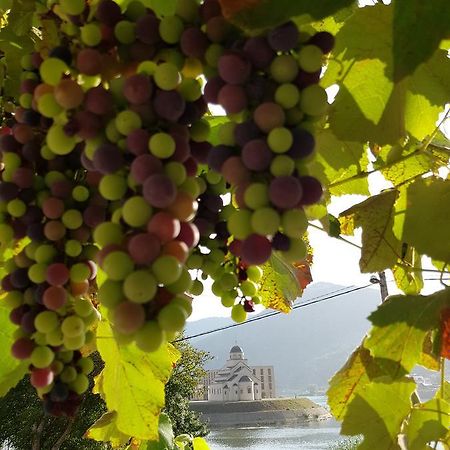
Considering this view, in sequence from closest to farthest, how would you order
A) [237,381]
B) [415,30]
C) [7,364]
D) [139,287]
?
[139,287] < [415,30] < [7,364] < [237,381]

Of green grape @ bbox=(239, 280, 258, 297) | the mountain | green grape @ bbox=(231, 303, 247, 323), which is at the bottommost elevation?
the mountain

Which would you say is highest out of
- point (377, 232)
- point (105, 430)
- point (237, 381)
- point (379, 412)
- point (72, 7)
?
point (72, 7)

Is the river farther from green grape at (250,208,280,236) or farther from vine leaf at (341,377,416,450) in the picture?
green grape at (250,208,280,236)

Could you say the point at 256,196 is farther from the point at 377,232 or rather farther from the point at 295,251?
the point at 377,232

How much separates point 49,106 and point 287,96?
180 mm

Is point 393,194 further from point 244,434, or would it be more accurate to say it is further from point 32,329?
point 244,434

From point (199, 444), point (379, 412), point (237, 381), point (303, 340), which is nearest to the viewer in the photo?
point (379, 412)

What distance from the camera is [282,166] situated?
0.36 m

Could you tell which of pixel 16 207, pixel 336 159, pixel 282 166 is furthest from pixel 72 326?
pixel 336 159

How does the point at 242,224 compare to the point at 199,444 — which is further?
the point at 199,444

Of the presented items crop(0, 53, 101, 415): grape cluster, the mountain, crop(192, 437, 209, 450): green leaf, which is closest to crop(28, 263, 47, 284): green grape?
crop(0, 53, 101, 415): grape cluster

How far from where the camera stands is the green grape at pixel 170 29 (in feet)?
1.44

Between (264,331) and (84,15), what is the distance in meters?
127

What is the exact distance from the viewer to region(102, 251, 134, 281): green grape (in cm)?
33
